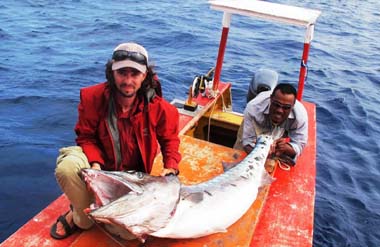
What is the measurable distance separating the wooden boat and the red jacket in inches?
28.4

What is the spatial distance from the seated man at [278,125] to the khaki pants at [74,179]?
2.51 m

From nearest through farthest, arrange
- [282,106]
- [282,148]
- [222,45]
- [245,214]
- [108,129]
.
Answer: [108,129]
[245,214]
[282,106]
[282,148]
[222,45]

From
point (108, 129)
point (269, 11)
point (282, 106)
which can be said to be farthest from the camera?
point (269, 11)

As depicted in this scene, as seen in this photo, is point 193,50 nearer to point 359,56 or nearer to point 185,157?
point 359,56

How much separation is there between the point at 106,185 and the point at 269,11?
12.8 ft

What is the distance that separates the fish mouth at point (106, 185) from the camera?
3152 mm

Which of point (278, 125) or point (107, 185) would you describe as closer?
point (107, 185)

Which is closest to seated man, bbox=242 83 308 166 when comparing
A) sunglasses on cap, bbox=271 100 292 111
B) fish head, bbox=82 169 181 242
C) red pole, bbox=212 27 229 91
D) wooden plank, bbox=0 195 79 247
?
sunglasses on cap, bbox=271 100 292 111

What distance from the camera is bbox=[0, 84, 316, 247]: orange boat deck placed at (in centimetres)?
365

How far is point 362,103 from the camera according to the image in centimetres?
1144

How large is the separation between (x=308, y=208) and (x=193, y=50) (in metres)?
10.7

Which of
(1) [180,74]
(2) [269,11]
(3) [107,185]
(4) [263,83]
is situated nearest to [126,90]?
(3) [107,185]

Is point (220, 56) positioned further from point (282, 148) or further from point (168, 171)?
point (168, 171)

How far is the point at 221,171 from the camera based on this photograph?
16.4 feet
